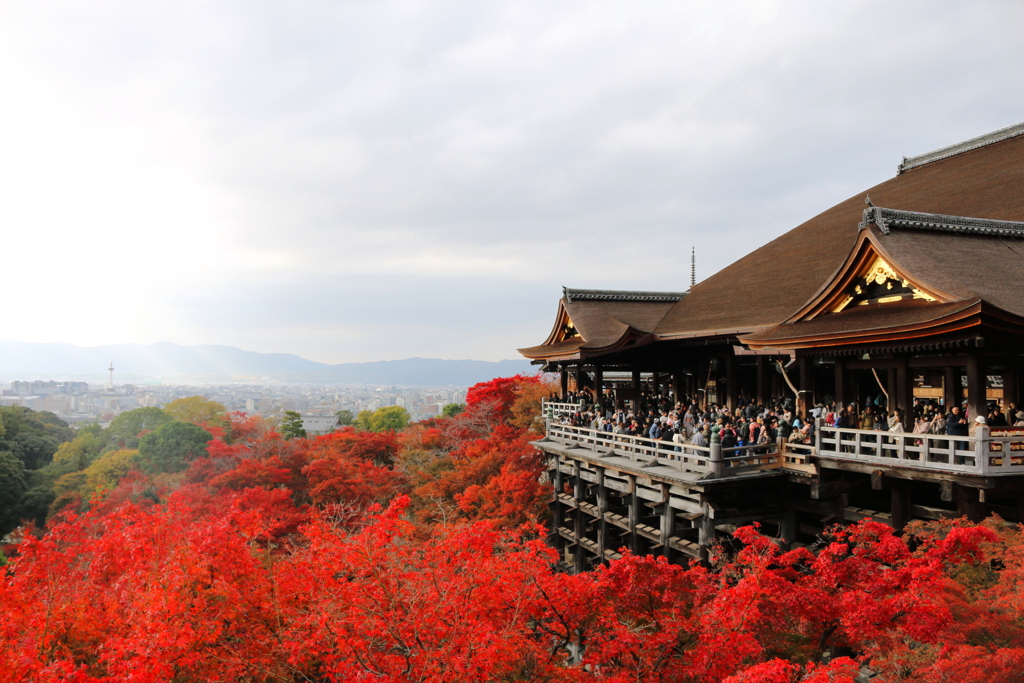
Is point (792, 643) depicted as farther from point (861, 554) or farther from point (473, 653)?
point (473, 653)

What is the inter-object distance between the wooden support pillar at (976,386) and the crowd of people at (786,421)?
0.41ft

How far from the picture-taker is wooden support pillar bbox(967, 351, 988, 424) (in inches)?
414

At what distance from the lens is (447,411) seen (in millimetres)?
52062

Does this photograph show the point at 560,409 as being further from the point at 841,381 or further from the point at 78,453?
the point at 78,453

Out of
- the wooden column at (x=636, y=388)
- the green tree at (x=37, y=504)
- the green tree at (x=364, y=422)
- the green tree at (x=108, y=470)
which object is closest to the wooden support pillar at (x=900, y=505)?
the wooden column at (x=636, y=388)

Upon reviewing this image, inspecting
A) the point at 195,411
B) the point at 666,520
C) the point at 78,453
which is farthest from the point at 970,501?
the point at 195,411

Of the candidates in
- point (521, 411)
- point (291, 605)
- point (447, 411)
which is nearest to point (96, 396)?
point (447, 411)

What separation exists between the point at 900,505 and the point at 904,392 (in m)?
2.27

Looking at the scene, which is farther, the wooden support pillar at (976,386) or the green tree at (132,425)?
the green tree at (132,425)

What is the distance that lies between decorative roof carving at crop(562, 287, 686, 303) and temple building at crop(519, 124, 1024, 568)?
1780mm

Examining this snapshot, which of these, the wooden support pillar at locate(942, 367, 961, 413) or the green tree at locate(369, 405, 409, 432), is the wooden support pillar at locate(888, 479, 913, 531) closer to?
the wooden support pillar at locate(942, 367, 961, 413)

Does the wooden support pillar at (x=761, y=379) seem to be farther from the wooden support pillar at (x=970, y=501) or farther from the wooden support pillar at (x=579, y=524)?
the wooden support pillar at (x=970, y=501)

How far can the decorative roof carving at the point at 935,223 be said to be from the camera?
42.0ft

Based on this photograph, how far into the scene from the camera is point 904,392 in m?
12.1
